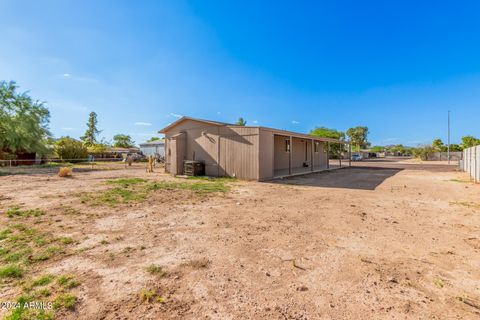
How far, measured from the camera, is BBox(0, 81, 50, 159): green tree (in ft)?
64.2

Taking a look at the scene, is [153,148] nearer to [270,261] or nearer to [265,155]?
[265,155]

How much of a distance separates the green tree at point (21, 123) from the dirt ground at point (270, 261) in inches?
804

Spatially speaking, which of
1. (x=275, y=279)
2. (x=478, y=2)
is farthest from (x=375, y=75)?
(x=275, y=279)

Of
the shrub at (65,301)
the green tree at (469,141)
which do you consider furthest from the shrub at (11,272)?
the green tree at (469,141)

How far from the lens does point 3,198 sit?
6.64 m

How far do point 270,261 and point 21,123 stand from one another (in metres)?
27.9

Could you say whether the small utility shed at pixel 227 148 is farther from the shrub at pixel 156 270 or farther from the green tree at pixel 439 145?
the green tree at pixel 439 145

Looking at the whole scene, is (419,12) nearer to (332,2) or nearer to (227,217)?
(332,2)

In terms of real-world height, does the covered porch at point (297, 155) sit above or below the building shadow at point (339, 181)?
above

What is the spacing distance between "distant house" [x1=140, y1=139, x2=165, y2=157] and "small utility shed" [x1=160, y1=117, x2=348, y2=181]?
18991 millimetres

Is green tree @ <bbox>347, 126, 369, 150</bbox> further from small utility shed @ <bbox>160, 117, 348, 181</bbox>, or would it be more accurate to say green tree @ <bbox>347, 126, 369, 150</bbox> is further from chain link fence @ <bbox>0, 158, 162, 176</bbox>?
chain link fence @ <bbox>0, 158, 162, 176</bbox>

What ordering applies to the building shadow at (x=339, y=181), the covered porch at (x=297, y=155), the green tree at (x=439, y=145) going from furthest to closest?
the green tree at (x=439, y=145) → the covered porch at (x=297, y=155) → the building shadow at (x=339, y=181)

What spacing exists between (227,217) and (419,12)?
22.5 m

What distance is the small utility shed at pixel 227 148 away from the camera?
10789mm
